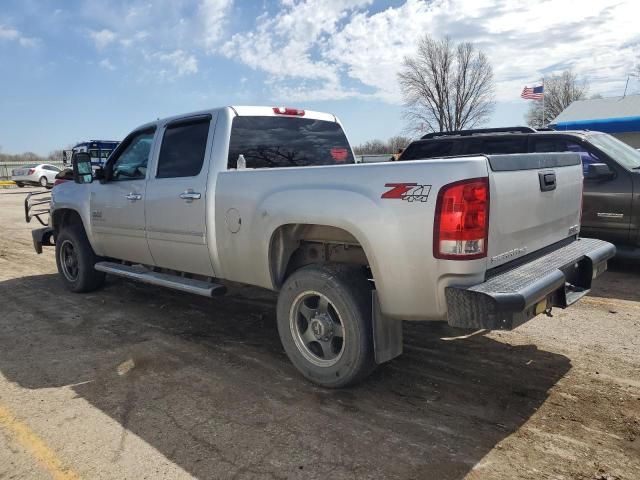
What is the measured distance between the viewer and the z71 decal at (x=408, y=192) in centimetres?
291

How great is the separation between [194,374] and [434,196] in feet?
7.70

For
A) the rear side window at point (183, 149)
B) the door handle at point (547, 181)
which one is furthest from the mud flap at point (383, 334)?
the rear side window at point (183, 149)

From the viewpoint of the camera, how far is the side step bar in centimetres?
439

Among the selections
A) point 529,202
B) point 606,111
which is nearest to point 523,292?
point 529,202

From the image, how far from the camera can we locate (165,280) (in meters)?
4.84

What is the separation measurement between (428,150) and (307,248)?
4904 mm

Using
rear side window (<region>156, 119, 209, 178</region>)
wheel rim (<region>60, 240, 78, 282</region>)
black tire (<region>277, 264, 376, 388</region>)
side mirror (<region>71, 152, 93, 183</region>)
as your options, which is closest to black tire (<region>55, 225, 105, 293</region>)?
wheel rim (<region>60, 240, 78, 282</region>)

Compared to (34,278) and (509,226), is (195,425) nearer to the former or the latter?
(509,226)

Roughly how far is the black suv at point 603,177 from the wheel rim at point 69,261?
600cm

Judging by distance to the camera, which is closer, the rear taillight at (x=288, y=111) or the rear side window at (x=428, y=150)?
the rear taillight at (x=288, y=111)

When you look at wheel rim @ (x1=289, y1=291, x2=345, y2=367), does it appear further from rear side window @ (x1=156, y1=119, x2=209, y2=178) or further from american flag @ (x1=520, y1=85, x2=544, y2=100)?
american flag @ (x1=520, y1=85, x2=544, y2=100)

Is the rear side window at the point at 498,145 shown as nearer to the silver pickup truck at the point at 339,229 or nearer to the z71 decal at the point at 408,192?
the silver pickup truck at the point at 339,229

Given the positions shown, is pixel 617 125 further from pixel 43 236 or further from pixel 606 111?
pixel 43 236

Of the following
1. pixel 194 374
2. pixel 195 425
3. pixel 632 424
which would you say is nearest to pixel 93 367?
pixel 194 374
